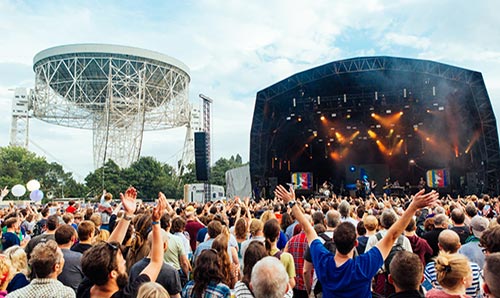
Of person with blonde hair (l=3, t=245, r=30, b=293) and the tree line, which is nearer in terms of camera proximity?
person with blonde hair (l=3, t=245, r=30, b=293)

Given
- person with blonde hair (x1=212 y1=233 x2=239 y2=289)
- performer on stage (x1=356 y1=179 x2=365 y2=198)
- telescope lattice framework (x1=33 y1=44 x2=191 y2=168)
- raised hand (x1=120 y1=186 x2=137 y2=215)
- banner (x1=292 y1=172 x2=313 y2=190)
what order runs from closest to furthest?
1. person with blonde hair (x1=212 y1=233 x2=239 y2=289)
2. raised hand (x1=120 y1=186 x2=137 y2=215)
3. performer on stage (x1=356 y1=179 x2=365 y2=198)
4. banner (x1=292 y1=172 x2=313 y2=190)
5. telescope lattice framework (x1=33 y1=44 x2=191 y2=168)

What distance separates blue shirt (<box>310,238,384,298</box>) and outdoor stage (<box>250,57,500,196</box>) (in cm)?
1782

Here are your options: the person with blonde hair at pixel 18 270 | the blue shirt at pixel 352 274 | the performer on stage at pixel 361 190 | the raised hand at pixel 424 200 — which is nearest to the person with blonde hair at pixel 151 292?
the blue shirt at pixel 352 274

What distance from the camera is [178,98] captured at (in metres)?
51.8

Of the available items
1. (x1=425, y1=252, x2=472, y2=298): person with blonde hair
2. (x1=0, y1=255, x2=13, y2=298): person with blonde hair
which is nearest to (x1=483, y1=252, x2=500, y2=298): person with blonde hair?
(x1=425, y1=252, x2=472, y2=298): person with blonde hair

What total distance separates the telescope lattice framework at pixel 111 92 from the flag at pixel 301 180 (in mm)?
26545

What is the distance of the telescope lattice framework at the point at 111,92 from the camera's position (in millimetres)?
43406

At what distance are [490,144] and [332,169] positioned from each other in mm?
12696

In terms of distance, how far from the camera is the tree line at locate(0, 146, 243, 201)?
143 feet

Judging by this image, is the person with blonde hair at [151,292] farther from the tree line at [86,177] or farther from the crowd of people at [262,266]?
the tree line at [86,177]

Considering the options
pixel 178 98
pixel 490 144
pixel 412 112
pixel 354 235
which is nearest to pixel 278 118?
pixel 412 112

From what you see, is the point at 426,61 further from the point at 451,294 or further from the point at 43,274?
the point at 43,274

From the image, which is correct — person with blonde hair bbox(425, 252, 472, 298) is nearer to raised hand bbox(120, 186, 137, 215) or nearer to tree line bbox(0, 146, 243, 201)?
raised hand bbox(120, 186, 137, 215)

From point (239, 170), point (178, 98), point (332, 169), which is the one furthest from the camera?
point (178, 98)
